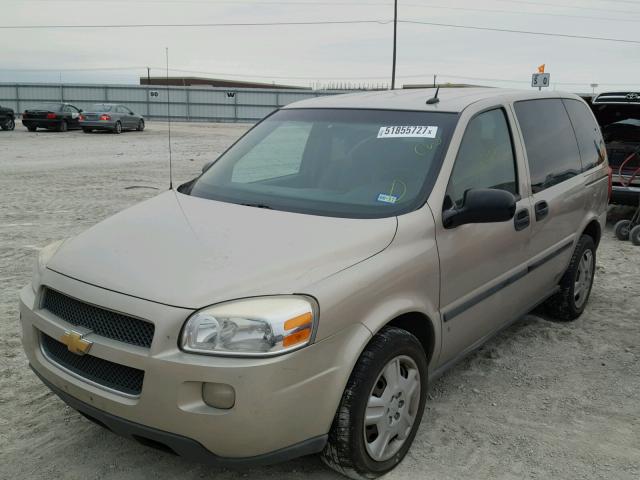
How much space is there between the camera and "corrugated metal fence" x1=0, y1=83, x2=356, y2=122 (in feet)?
140

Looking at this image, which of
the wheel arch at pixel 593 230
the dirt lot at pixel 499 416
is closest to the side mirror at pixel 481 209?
the dirt lot at pixel 499 416

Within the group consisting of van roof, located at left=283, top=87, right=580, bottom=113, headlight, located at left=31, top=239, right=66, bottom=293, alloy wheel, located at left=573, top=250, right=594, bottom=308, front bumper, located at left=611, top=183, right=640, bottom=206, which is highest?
van roof, located at left=283, top=87, right=580, bottom=113

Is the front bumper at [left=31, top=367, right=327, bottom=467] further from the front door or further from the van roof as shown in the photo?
the van roof

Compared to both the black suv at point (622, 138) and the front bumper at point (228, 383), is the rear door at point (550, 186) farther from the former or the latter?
the black suv at point (622, 138)

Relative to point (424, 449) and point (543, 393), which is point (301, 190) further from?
point (543, 393)

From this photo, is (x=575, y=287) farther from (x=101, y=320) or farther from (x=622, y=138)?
(x=622, y=138)

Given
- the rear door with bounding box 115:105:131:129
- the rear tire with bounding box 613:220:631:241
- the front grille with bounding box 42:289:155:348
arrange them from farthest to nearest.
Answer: the rear door with bounding box 115:105:131:129, the rear tire with bounding box 613:220:631:241, the front grille with bounding box 42:289:155:348

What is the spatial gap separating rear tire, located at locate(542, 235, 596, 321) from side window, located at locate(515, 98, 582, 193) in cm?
67

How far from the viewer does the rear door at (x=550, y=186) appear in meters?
4.14

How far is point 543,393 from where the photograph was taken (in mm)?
3904

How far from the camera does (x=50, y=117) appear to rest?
2720cm

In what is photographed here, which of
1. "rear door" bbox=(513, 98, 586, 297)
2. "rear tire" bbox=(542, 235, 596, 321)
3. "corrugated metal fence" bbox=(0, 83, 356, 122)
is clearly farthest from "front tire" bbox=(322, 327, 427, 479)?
"corrugated metal fence" bbox=(0, 83, 356, 122)

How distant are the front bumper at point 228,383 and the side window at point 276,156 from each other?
149cm

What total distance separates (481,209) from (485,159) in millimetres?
673
